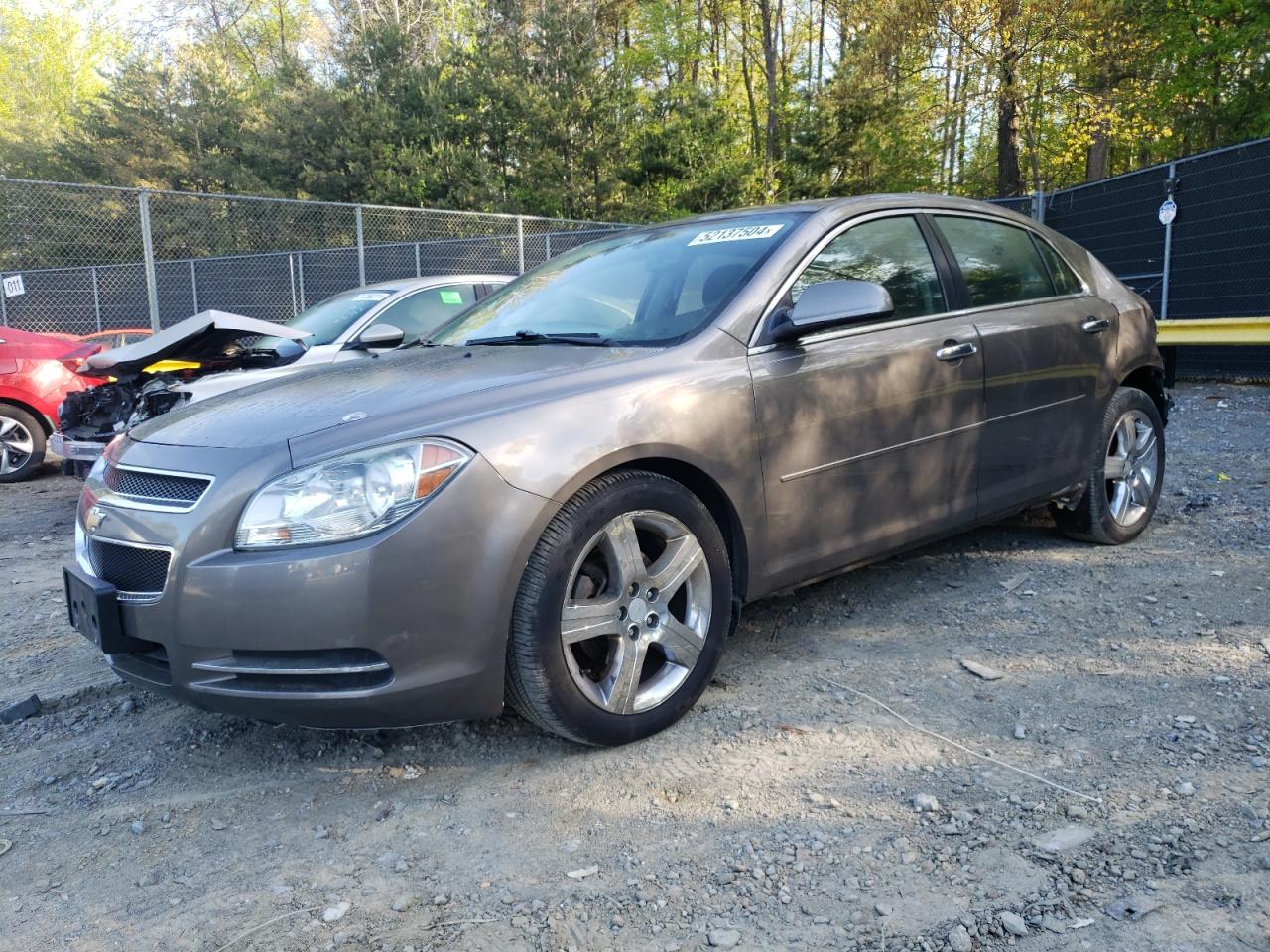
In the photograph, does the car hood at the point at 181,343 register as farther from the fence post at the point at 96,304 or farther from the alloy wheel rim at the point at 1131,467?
the fence post at the point at 96,304

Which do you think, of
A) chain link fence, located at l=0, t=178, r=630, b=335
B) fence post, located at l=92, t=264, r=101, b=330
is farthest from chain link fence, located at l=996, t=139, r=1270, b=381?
fence post, located at l=92, t=264, r=101, b=330

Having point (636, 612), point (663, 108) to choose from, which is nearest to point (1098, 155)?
point (663, 108)

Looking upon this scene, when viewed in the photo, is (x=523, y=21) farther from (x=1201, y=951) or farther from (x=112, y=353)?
(x=1201, y=951)

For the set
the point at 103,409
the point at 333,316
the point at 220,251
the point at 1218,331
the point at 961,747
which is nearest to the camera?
the point at 961,747

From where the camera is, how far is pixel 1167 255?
11.5 meters

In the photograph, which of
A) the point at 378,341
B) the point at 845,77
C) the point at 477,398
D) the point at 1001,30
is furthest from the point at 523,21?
the point at 477,398

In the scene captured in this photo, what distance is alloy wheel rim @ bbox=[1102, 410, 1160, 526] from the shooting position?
182 inches

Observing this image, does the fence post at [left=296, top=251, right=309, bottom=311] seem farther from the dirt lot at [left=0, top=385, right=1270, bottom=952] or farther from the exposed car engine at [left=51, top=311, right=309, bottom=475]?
the dirt lot at [left=0, top=385, right=1270, bottom=952]

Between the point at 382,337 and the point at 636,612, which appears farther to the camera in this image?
the point at 382,337

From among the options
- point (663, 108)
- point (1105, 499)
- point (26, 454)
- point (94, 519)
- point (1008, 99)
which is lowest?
point (26, 454)

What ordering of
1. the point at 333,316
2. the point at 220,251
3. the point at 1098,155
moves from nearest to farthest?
the point at 333,316 → the point at 220,251 → the point at 1098,155

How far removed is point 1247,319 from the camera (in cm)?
1013

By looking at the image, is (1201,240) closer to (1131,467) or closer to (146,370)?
(1131,467)

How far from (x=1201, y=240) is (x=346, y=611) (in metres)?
11.7
